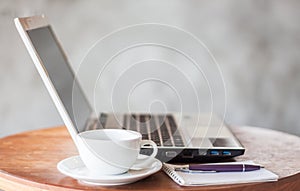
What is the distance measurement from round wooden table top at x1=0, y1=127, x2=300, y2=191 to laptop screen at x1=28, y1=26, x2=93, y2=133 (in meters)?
0.08

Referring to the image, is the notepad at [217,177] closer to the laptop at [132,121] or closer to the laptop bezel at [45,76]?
the laptop at [132,121]

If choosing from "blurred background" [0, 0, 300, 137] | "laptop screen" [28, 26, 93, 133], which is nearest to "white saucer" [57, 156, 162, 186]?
"laptop screen" [28, 26, 93, 133]

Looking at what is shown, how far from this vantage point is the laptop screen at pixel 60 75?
1.26 metres

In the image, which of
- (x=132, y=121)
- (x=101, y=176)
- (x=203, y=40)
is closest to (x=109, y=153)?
(x=101, y=176)

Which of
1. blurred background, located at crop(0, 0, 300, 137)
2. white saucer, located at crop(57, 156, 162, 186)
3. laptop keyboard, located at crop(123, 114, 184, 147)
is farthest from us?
blurred background, located at crop(0, 0, 300, 137)

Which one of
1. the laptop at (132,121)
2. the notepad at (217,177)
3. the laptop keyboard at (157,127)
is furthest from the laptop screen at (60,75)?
the notepad at (217,177)

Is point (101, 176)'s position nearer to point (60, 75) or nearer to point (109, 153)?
point (109, 153)

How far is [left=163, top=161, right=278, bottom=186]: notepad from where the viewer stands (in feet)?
3.35

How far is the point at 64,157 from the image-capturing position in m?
1.24

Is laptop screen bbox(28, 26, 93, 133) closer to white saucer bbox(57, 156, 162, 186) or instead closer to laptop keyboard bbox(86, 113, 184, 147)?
laptop keyboard bbox(86, 113, 184, 147)

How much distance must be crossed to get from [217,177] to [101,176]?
23 cm

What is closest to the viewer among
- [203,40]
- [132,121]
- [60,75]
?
[60,75]

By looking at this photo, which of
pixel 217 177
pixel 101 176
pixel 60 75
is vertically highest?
pixel 60 75

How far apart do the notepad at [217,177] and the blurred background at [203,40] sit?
0.93m
